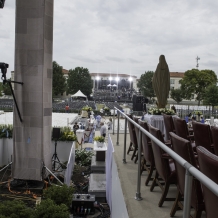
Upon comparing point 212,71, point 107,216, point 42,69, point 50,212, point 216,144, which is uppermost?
point 212,71

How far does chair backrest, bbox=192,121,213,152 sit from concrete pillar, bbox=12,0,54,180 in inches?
237

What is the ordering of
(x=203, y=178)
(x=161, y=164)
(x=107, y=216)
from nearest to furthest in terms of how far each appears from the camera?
(x=203, y=178) < (x=161, y=164) < (x=107, y=216)

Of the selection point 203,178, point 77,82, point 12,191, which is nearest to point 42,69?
point 12,191

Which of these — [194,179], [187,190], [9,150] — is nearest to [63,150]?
[9,150]

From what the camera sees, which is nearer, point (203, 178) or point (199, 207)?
point (203, 178)

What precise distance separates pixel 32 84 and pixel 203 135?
635cm

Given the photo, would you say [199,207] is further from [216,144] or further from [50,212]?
[50,212]

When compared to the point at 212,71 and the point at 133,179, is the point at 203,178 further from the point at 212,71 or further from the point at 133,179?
the point at 212,71

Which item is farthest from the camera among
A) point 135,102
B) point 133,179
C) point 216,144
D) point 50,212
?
point 135,102

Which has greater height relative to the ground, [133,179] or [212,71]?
[212,71]

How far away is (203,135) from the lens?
4.18 m

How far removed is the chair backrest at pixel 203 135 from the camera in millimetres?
4102

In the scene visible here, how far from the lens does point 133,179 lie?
4.02 m

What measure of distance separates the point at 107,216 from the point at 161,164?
5.17 meters
